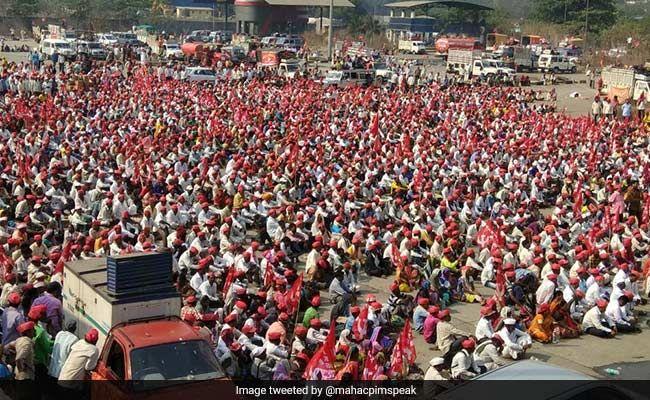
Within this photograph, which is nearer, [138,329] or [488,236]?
[138,329]

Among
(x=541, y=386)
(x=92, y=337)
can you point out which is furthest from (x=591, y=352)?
(x=92, y=337)

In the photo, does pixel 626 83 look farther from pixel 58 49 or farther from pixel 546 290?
pixel 58 49

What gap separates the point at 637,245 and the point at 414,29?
66.7 m

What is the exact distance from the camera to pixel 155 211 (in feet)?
49.7

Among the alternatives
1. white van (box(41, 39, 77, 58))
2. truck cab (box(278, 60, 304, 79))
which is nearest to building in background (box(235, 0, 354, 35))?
white van (box(41, 39, 77, 58))

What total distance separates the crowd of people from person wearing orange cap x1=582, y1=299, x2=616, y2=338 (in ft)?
0.09

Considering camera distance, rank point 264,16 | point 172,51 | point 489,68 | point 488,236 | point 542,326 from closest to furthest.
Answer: point 542,326, point 488,236, point 489,68, point 172,51, point 264,16

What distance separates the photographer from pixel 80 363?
26.3 feet

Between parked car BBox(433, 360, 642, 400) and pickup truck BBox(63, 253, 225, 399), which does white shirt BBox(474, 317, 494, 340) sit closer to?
parked car BBox(433, 360, 642, 400)

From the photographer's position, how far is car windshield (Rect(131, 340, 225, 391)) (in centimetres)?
741

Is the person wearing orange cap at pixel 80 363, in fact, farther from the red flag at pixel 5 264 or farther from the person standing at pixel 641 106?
the person standing at pixel 641 106

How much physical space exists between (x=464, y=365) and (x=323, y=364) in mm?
1642

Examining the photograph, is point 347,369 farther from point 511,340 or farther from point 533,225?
point 533,225

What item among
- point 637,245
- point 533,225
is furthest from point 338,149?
point 637,245
